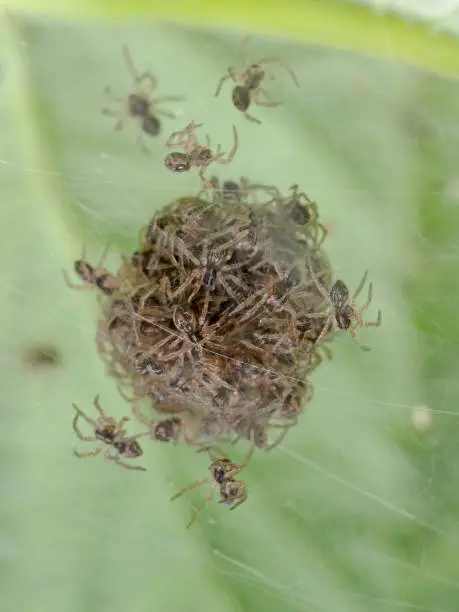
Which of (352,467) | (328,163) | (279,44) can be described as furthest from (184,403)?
(279,44)

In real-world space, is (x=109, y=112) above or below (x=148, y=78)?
below

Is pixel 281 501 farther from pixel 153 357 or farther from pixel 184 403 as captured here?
pixel 153 357

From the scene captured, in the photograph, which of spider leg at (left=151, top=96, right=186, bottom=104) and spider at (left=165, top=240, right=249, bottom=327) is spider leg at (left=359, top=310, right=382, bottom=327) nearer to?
spider at (left=165, top=240, right=249, bottom=327)

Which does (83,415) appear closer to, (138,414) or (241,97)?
(138,414)

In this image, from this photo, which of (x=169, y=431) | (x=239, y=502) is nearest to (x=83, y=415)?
(x=169, y=431)

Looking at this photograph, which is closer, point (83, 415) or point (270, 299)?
point (270, 299)

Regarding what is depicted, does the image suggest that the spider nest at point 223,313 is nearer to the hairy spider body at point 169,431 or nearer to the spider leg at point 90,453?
the hairy spider body at point 169,431

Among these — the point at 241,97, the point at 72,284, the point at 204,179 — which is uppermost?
the point at 241,97
